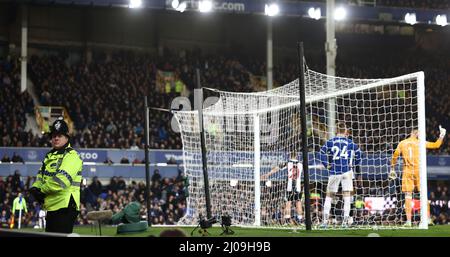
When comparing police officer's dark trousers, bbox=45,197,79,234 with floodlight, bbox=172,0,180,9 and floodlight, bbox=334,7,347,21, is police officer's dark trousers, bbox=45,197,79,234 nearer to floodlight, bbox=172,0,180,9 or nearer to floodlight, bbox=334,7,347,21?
floodlight, bbox=172,0,180,9

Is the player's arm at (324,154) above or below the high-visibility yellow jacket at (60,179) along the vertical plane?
above

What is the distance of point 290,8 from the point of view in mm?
36750

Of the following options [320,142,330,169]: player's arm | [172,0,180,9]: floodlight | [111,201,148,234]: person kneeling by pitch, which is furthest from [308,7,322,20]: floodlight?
[111,201,148,234]: person kneeling by pitch

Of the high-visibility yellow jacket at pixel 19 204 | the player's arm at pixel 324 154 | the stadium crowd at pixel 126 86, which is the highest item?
the stadium crowd at pixel 126 86

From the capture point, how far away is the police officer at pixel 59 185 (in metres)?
7.62

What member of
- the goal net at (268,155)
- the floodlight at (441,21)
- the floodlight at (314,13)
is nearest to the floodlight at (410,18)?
the floodlight at (441,21)

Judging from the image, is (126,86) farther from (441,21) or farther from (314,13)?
(441,21)

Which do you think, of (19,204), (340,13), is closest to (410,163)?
(19,204)

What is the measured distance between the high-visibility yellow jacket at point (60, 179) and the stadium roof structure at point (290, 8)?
2741 cm

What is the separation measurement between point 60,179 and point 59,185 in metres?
0.06

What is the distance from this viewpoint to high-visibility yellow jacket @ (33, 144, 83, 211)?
762 cm

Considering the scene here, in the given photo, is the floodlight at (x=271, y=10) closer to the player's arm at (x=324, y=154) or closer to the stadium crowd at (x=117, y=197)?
the stadium crowd at (x=117, y=197)
